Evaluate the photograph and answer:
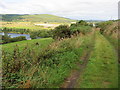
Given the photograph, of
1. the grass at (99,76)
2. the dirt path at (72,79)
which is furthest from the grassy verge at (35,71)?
the grass at (99,76)

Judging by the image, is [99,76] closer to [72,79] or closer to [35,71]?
[72,79]

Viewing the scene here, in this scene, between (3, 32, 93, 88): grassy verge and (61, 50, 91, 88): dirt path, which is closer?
(3, 32, 93, 88): grassy verge

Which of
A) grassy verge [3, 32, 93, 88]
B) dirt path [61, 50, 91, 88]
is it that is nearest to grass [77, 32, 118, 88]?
dirt path [61, 50, 91, 88]

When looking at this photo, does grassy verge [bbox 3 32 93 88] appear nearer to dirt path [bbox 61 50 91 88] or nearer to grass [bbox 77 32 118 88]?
dirt path [bbox 61 50 91 88]

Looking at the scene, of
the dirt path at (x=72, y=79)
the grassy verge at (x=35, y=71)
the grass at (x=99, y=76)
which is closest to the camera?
the grassy verge at (x=35, y=71)

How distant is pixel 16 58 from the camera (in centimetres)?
810

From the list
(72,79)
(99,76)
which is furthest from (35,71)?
(99,76)

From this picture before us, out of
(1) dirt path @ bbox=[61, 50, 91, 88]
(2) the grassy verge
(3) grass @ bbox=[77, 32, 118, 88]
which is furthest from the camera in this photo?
(1) dirt path @ bbox=[61, 50, 91, 88]

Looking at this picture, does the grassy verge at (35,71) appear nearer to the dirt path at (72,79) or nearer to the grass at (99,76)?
the dirt path at (72,79)

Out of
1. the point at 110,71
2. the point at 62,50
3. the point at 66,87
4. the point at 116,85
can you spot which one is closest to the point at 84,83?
the point at 66,87

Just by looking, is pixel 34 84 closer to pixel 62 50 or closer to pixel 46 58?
pixel 46 58

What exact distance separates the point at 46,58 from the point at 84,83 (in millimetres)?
4038

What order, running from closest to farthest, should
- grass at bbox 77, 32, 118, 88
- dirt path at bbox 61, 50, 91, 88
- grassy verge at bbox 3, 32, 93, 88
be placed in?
grassy verge at bbox 3, 32, 93, 88
grass at bbox 77, 32, 118, 88
dirt path at bbox 61, 50, 91, 88

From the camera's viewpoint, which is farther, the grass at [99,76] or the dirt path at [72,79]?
the dirt path at [72,79]
